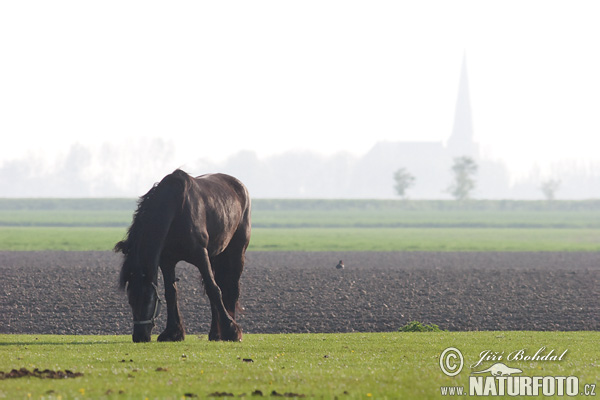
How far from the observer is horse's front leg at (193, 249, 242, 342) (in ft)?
62.6

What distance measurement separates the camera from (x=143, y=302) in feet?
58.3

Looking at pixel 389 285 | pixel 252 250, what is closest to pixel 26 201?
pixel 252 250

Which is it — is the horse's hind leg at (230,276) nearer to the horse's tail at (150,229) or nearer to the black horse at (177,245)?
the black horse at (177,245)

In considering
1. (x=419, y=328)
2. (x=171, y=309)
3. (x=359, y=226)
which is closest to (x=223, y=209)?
(x=171, y=309)

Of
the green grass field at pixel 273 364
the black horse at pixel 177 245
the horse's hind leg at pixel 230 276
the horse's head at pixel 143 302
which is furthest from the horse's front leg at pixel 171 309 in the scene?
the horse's hind leg at pixel 230 276

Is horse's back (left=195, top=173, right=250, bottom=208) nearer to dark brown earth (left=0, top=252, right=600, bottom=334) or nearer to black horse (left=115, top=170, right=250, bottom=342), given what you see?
black horse (left=115, top=170, right=250, bottom=342)

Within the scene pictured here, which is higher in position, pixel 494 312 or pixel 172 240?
pixel 172 240

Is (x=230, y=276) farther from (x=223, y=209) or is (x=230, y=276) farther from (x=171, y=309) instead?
(x=171, y=309)

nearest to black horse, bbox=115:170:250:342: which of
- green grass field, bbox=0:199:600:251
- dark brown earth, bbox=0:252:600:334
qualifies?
Answer: dark brown earth, bbox=0:252:600:334

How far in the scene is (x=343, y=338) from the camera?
814 inches

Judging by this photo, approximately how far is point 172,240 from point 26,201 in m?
148

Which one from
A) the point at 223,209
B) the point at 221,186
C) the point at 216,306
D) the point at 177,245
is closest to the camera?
the point at 177,245

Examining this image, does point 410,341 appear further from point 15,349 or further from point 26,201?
point 26,201

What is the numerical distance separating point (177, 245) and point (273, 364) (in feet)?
14.9
